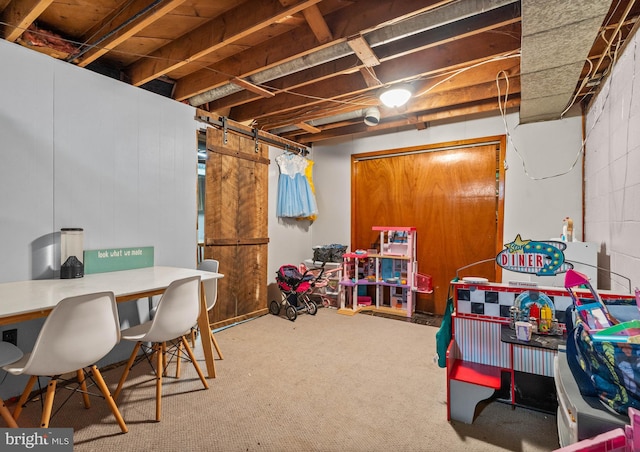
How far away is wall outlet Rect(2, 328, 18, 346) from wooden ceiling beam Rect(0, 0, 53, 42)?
1958 millimetres

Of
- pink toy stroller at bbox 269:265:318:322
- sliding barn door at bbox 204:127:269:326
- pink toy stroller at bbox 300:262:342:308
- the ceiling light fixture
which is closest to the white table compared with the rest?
sliding barn door at bbox 204:127:269:326

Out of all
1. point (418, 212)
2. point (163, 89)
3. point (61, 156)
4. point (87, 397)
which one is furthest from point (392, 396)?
point (163, 89)

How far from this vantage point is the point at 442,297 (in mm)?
4141

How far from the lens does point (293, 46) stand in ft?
7.92

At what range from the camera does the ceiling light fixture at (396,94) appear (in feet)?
9.24

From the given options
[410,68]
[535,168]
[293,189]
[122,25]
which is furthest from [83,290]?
[535,168]

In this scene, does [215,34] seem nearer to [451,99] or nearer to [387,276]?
[451,99]

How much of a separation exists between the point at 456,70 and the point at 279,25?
160 centimetres

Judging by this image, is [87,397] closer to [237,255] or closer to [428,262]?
[237,255]

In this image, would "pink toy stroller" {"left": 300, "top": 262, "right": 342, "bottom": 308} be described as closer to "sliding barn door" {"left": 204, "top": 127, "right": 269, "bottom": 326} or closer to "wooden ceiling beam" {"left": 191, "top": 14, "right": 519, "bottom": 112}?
"sliding barn door" {"left": 204, "top": 127, "right": 269, "bottom": 326}

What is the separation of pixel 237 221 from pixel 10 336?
7.14ft

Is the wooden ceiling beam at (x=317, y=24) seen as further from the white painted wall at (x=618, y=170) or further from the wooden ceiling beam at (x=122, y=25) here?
the white painted wall at (x=618, y=170)

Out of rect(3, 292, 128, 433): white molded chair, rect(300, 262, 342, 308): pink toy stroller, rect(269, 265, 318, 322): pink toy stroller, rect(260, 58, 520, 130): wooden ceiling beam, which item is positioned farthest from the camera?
rect(300, 262, 342, 308): pink toy stroller

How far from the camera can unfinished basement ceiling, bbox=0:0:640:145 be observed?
6.23 feet
